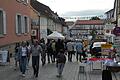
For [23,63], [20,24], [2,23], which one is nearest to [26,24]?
[20,24]

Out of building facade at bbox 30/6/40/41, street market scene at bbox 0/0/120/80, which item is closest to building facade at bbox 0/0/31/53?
street market scene at bbox 0/0/120/80

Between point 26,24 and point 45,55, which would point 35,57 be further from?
point 26,24

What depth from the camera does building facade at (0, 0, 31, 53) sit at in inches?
1025

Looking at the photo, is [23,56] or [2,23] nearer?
[23,56]

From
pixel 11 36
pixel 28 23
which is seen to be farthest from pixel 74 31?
pixel 11 36

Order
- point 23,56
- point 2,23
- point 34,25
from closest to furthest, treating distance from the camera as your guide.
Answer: point 23,56 → point 2,23 → point 34,25

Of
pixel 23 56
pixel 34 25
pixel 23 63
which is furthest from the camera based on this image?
pixel 34 25

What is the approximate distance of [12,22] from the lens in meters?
29.5

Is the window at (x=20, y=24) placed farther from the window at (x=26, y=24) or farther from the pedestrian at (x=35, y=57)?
the pedestrian at (x=35, y=57)

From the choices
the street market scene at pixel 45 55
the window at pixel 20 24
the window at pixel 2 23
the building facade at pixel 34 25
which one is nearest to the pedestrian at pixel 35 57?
the street market scene at pixel 45 55

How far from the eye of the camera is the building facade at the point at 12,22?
26.0 meters

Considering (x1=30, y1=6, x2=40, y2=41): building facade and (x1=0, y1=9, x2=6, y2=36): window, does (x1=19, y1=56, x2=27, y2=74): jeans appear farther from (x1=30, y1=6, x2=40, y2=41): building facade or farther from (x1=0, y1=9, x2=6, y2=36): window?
(x1=30, y1=6, x2=40, y2=41): building facade

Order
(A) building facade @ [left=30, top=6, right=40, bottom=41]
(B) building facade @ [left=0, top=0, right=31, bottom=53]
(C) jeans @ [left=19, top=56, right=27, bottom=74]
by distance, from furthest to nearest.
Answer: (A) building facade @ [left=30, top=6, right=40, bottom=41], (B) building facade @ [left=0, top=0, right=31, bottom=53], (C) jeans @ [left=19, top=56, right=27, bottom=74]

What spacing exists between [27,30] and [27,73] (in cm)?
1935
